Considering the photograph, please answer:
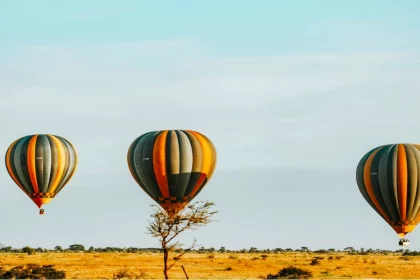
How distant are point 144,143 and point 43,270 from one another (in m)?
22.9

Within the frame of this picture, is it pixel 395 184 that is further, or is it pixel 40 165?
pixel 40 165

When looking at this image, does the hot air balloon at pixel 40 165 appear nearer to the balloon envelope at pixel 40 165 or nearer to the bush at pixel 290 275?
the balloon envelope at pixel 40 165

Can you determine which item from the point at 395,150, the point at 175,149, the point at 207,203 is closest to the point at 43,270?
the point at 207,203

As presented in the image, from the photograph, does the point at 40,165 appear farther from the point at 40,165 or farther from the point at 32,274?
the point at 32,274

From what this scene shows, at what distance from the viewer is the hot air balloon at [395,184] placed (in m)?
79.1

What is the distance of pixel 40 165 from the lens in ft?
288

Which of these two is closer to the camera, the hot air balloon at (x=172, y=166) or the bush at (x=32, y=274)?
the bush at (x=32, y=274)

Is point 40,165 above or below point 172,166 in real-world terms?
above

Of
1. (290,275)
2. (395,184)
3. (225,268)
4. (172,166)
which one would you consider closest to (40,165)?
(172,166)

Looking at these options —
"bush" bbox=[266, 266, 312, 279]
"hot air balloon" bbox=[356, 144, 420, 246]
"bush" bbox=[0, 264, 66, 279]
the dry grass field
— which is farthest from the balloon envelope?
"bush" bbox=[266, 266, 312, 279]

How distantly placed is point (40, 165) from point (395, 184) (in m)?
34.3

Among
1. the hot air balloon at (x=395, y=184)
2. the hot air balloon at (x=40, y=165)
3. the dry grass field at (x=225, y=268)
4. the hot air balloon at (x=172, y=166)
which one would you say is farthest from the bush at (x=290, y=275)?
the hot air balloon at (x=40, y=165)

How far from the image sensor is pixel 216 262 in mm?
90562

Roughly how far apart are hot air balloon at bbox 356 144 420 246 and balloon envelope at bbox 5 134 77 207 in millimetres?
29659
